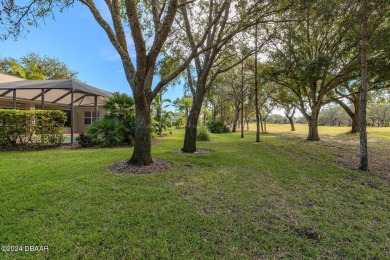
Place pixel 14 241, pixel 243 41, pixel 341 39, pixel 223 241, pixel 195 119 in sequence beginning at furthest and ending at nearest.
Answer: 1. pixel 341 39
2. pixel 243 41
3. pixel 195 119
4. pixel 223 241
5. pixel 14 241

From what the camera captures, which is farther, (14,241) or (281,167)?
(281,167)

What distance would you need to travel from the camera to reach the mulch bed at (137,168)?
5484mm

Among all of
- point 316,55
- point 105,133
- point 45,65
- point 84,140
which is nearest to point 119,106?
point 105,133

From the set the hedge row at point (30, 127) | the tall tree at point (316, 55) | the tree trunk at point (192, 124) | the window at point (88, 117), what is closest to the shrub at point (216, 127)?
the tall tree at point (316, 55)

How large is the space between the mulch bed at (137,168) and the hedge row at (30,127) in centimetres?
493

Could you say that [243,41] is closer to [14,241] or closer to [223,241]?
[223,241]

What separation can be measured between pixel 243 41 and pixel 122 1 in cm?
532

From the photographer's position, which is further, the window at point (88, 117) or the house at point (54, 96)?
the window at point (88, 117)

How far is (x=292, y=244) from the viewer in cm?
261

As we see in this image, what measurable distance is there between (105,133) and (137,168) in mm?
5504

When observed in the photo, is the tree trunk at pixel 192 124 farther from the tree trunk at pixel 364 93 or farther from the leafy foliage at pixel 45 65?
the leafy foliage at pixel 45 65

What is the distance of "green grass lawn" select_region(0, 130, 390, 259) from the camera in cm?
247

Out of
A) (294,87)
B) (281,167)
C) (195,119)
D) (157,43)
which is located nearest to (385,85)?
(294,87)

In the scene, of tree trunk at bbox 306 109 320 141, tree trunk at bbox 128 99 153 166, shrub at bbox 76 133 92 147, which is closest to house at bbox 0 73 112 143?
shrub at bbox 76 133 92 147
